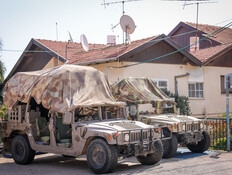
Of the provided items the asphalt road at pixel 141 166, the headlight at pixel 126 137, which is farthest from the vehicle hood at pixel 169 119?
the headlight at pixel 126 137

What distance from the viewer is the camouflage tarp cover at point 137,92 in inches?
521

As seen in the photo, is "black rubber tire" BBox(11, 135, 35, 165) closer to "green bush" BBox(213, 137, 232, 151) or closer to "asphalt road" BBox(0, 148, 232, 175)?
"asphalt road" BBox(0, 148, 232, 175)

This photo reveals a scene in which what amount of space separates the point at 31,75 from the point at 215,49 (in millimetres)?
Answer: 13010

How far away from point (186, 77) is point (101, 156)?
11662mm

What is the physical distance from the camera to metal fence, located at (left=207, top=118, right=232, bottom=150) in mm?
13922

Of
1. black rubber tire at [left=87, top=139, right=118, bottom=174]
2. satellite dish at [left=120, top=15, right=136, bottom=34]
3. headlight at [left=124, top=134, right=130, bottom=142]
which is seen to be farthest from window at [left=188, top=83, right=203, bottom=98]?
black rubber tire at [left=87, top=139, right=118, bottom=174]

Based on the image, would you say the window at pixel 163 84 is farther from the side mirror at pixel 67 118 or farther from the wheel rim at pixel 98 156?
the wheel rim at pixel 98 156

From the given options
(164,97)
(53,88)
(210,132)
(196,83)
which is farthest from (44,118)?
(196,83)

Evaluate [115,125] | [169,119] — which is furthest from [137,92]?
[115,125]

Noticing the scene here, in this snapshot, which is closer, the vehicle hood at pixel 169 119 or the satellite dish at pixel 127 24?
the vehicle hood at pixel 169 119

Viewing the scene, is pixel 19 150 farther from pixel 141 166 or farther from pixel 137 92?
pixel 137 92

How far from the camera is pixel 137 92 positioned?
44.0 feet

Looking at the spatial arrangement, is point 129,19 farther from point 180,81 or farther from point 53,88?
point 53,88

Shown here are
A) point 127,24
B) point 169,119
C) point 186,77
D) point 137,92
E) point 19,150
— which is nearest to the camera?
point 19,150
